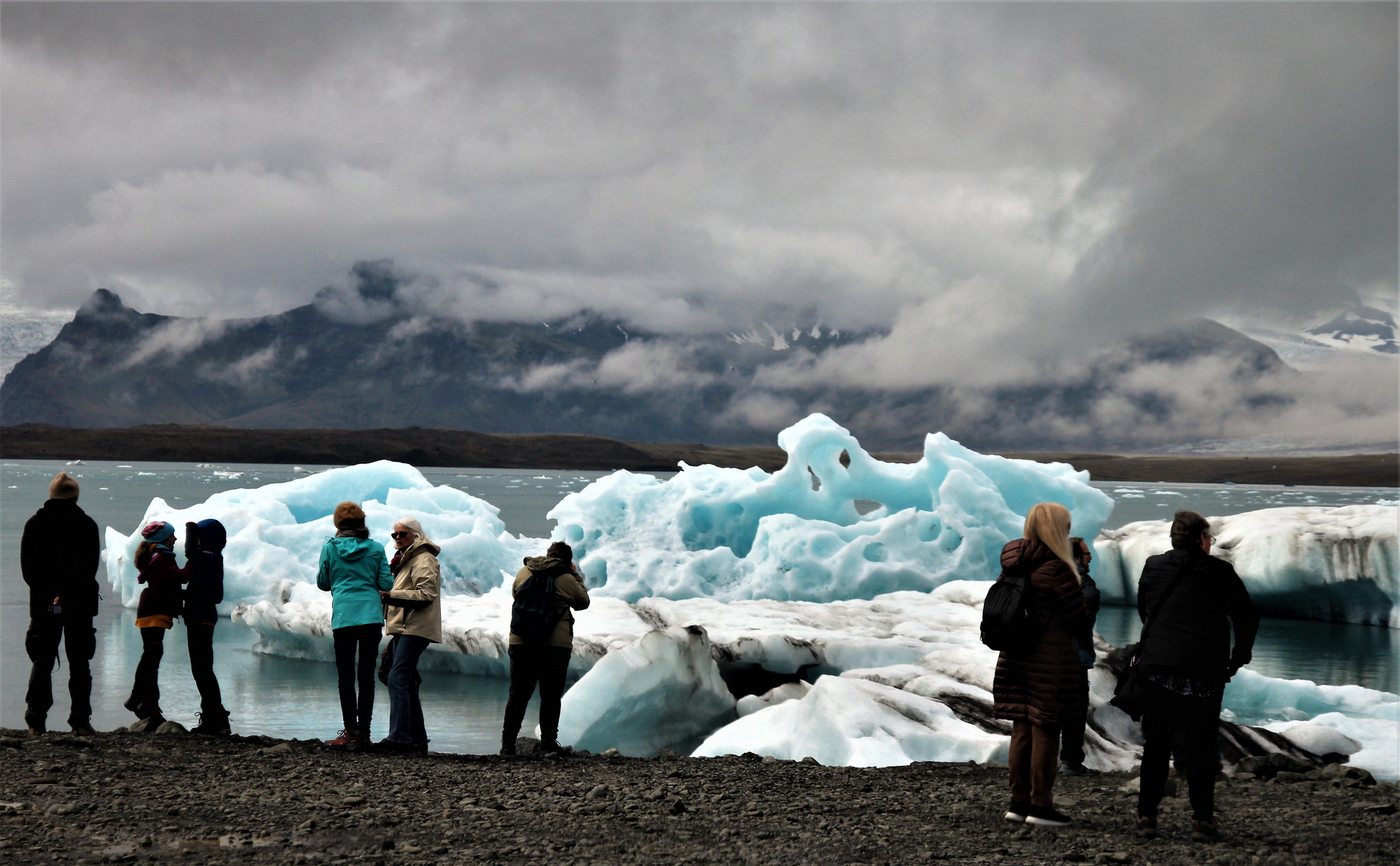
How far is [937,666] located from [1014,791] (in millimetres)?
4527

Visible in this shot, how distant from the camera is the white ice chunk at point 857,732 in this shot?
6.06 metres

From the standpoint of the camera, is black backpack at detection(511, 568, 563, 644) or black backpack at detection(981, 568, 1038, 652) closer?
black backpack at detection(981, 568, 1038, 652)

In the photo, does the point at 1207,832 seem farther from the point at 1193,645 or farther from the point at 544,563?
the point at 544,563

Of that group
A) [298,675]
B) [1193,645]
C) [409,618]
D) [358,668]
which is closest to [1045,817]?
[1193,645]

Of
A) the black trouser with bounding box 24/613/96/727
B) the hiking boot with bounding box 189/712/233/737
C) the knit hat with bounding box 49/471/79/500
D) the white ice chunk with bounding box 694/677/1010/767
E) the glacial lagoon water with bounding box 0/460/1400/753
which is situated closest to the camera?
the knit hat with bounding box 49/471/79/500

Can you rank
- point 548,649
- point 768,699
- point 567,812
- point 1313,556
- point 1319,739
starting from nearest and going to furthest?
point 567,812
point 548,649
point 1319,739
point 768,699
point 1313,556

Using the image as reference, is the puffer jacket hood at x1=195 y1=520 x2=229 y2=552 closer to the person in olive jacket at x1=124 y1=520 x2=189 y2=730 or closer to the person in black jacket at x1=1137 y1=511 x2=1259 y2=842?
the person in olive jacket at x1=124 y1=520 x2=189 y2=730

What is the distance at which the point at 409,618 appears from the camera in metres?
5.18

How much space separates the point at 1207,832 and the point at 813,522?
11.9 metres

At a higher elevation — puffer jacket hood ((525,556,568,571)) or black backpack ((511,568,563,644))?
puffer jacket hood ((525,556,568,571))

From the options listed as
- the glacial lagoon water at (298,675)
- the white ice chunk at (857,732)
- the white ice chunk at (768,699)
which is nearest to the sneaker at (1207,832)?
the white ice chunk at (857,732)

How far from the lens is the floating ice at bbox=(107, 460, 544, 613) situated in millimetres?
14375

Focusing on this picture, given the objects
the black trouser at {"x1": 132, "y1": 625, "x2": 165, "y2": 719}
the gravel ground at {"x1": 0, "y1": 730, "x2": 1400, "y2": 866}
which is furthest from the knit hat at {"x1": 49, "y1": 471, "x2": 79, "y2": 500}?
the gravel ground at {"x1": 0, "y1": 730, "x2": 1400, "y2": 866}

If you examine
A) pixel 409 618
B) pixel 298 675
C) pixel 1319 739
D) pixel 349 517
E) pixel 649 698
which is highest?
pixel 349 517
